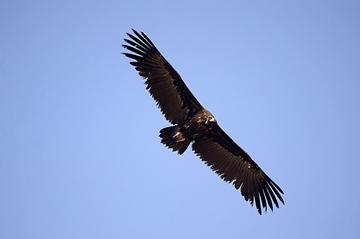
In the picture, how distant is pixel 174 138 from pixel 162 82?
140cm

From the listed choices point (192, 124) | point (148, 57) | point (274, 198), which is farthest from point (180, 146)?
point (274, 198)

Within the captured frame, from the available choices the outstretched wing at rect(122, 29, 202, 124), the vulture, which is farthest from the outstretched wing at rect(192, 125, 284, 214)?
the outstretched wing at rect(122, 29, 202, 124)

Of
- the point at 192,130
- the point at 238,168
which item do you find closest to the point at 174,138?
the point at 192,130

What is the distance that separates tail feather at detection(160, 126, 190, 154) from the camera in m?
10.7

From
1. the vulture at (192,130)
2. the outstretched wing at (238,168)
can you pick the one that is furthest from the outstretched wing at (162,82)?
the outstretched wing at (238,168)

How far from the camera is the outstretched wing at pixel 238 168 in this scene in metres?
11.9

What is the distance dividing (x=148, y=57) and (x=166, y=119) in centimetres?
159

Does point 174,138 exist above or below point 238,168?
below

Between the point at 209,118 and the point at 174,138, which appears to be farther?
the point at 209,118

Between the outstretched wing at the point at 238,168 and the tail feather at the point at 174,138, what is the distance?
90cm

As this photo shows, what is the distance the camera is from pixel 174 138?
10766 mm

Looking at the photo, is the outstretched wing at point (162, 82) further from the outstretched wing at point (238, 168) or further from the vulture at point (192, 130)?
the outstretched wing at point (238, 168)

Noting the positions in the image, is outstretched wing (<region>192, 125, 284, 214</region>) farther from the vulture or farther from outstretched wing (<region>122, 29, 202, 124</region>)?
outstretched wing (<region>122, 29, 202, 124</region>)

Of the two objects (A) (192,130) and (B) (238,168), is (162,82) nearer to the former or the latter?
(A) (192,130)
